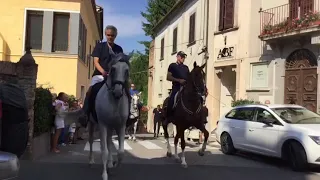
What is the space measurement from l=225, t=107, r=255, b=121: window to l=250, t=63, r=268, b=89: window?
18.1 ft

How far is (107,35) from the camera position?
893 cm

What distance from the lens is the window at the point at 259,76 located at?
19.2m

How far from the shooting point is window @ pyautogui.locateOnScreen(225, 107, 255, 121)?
13.1 metres

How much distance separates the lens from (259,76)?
19.7 meters

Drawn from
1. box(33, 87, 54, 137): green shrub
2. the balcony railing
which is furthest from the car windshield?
box(33, 87, 54, 137): green shrub

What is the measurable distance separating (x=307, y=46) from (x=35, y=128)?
36.5ft

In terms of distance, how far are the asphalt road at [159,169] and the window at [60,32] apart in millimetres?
9917

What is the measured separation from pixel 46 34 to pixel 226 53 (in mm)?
9036

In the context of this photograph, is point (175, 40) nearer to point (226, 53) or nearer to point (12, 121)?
point (226, 53)

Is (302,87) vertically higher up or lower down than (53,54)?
lower down

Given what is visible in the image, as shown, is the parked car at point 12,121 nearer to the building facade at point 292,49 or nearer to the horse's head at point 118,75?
the horse's head at point 118,75

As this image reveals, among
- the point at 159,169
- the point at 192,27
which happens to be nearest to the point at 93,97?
the point at 159,169

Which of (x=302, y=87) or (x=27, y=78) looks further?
(x=302, y=87)

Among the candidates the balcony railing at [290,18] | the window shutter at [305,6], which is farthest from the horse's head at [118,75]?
the window shutter at [305,6]
